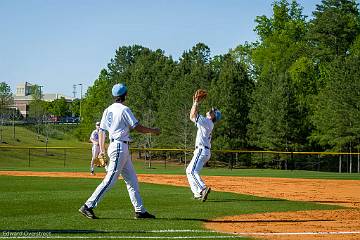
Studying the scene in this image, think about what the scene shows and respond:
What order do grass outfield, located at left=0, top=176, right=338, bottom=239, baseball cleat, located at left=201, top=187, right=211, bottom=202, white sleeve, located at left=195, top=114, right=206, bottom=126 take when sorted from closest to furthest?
1. grass outfield, located at left=0, top=176, right=338, bottom=239
2. baseball cleat, located at left=201, top=187, right=211, bottom=202
3. white sleeve, located at left=195, top=114, right=206, bottom=126

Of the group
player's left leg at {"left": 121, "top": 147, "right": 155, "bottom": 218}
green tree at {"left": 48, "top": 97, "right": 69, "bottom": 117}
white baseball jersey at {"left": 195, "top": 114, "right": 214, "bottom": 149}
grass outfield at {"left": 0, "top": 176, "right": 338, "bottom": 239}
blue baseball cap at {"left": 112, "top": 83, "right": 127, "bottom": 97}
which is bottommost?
grass outfield at {"left": 0, "top": 176, "right": 338, "bottom": 239}

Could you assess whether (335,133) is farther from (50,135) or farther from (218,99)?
(50,135)

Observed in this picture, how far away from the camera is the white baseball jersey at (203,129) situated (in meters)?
14.4

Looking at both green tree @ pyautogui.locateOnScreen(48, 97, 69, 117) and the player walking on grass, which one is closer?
the player walking on grass

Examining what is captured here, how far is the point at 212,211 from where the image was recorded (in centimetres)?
1220

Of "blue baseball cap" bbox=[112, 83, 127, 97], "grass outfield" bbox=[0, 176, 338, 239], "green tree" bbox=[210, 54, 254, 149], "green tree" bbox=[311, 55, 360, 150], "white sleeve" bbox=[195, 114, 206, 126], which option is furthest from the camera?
"green tree" bbox=[210, 54, 254, 149]

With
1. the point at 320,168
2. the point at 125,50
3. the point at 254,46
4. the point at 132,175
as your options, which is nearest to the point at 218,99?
the point at 320,168

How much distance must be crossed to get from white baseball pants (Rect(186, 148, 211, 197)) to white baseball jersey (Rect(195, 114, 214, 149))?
18cm

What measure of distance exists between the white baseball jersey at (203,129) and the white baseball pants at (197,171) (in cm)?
18

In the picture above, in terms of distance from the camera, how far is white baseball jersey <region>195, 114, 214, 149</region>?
14391mm

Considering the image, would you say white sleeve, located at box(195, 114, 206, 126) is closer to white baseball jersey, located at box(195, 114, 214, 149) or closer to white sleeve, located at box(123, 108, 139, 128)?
white baseball jersey, located at box(195, 114, 214, 149)

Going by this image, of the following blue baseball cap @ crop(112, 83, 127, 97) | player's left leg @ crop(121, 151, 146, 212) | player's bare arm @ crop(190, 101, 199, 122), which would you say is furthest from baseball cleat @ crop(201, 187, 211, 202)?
blue baseball cap @ crop(112, 83, 127, 97)

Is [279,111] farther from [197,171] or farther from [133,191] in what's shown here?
[133,191]

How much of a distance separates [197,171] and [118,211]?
331 cm
